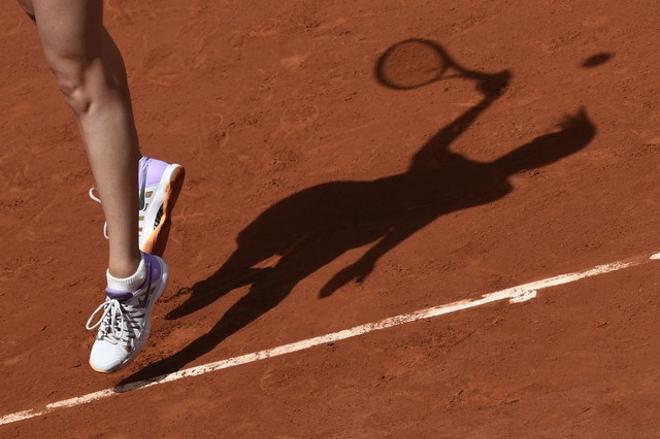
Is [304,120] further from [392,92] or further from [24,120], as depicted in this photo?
[24,120]

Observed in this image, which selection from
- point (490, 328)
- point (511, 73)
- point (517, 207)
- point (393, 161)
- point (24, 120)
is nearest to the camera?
point (490, 328)

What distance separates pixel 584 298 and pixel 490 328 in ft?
1.49

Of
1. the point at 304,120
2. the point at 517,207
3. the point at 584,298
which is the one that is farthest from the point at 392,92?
the point at 584,298

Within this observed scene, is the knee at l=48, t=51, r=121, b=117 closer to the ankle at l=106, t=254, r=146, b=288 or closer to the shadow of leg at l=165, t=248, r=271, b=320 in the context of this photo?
the ankle at l=106, t=254, r=146, b=288

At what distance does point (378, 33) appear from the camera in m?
7.82

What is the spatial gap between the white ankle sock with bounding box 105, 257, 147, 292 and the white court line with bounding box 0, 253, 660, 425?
55cm

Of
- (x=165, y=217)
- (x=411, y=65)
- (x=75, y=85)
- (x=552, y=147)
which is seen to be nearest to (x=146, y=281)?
(x=165, y=217)

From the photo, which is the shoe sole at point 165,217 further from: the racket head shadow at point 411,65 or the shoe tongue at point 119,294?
the racket head shadow at point 411,65

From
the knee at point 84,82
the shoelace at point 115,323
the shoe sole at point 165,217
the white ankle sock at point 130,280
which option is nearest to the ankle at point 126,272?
the white ankle sock at point 130,280

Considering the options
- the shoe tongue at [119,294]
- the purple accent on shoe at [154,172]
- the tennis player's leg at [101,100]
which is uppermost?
the tennis player's leg at [101,100]

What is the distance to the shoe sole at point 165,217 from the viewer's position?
5797mm

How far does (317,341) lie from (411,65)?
235cm

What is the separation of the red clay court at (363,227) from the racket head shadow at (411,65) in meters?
0.02

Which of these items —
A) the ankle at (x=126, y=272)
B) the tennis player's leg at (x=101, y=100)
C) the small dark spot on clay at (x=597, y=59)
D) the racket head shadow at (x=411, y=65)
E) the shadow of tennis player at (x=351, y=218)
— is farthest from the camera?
the racket head shadow at (x=411, y=65)
